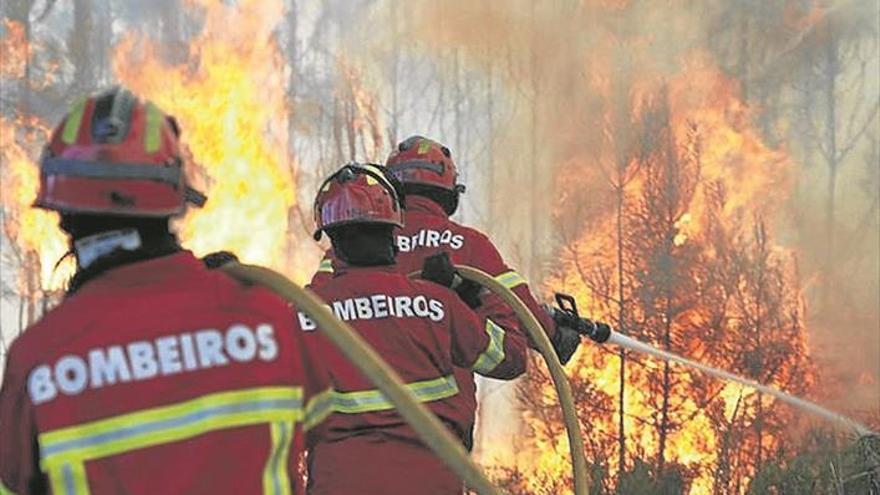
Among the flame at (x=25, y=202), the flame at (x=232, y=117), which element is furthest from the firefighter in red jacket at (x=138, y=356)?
the flame at (x=25, y=202)

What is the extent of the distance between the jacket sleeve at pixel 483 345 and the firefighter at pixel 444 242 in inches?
8.6

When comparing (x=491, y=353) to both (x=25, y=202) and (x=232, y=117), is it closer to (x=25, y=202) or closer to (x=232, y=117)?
(x=232, y=117)

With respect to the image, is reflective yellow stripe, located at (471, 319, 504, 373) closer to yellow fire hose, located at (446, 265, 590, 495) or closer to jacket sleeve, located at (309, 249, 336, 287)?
yellow fire hose, located at (446, 265, 590, 495)

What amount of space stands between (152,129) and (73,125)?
0.47 feet

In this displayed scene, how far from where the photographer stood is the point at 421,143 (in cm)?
504

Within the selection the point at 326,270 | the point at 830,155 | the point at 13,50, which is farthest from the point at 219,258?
the point at 13,50

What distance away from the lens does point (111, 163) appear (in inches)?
78.3

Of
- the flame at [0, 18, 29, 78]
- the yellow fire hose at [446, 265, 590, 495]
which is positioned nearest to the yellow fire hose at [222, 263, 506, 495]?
the yellow fire hose at [446, 265, 590, 495]

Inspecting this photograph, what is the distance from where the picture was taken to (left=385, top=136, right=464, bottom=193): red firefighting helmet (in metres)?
4.95

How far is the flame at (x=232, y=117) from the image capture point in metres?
17.3

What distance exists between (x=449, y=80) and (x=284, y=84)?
3.24 metres

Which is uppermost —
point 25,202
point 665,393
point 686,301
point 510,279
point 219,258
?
point 25,202

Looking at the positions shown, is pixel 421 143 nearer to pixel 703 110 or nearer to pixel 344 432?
pixel 344 432

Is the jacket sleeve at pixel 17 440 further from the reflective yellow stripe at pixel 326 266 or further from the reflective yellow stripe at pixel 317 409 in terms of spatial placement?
the reflective yellow stripe at pixel 326 266
